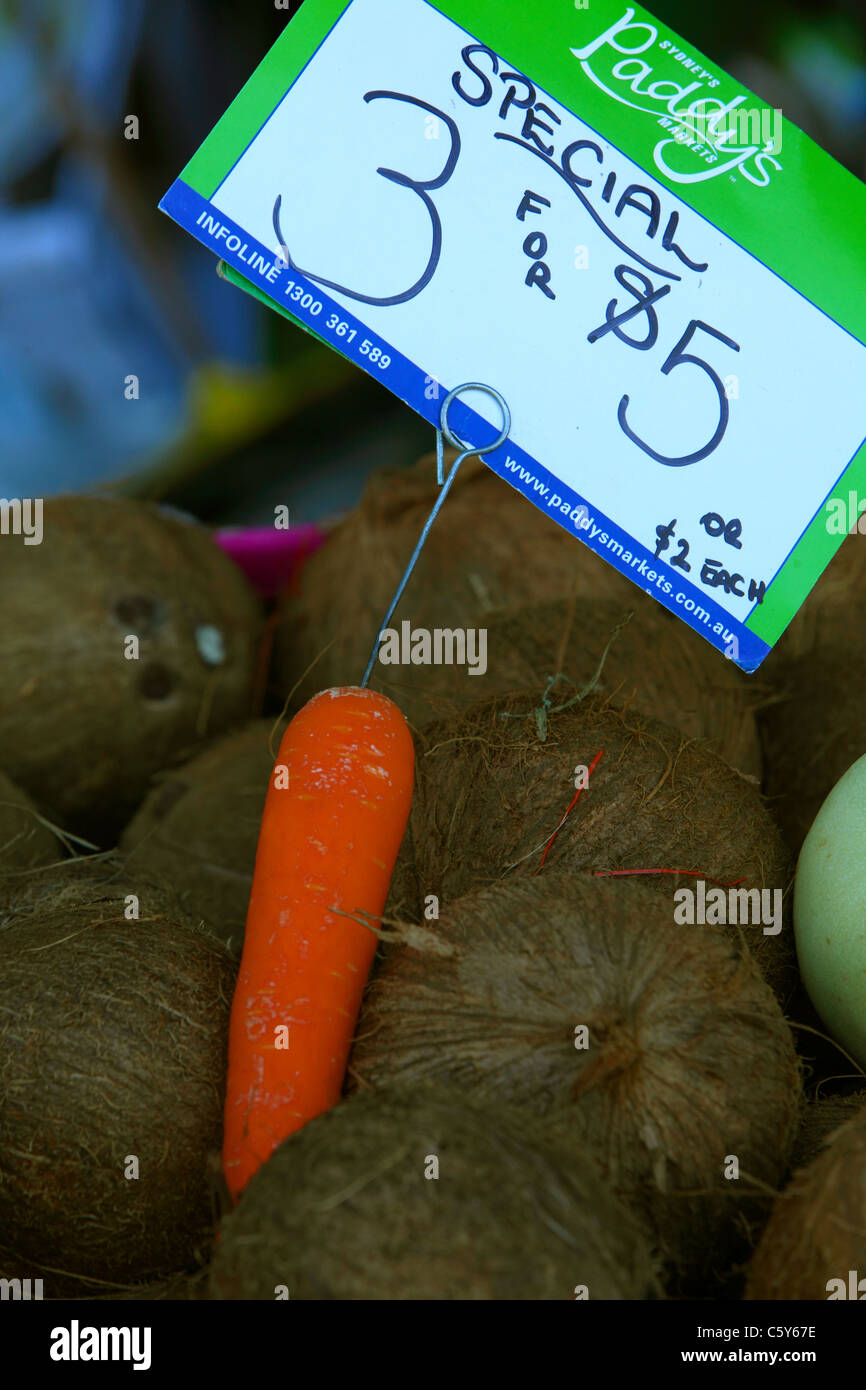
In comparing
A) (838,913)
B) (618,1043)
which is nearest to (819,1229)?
(618,1043)

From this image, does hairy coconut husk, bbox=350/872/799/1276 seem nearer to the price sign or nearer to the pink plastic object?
the price sign

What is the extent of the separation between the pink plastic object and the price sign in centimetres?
103

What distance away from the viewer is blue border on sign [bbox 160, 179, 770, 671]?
1047mm

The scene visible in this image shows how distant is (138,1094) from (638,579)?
22.4 inches

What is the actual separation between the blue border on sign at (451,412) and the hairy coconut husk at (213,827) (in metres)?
0.45

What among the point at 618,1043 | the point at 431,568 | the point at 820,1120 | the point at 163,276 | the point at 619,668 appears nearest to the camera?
the point at 618,1043

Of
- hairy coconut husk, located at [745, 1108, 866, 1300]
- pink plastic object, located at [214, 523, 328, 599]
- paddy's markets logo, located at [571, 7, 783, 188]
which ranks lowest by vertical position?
hairy coconut husk, located at [745, 1108, 866, 1300]

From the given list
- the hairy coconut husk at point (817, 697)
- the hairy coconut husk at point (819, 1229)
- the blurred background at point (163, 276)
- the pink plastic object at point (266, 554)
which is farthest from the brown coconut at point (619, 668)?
the blurred background at point (163, 276)

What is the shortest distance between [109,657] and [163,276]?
175 cm

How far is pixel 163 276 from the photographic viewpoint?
3.10m

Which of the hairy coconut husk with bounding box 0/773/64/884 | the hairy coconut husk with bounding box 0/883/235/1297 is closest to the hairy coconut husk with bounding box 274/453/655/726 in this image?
the hairy coconut husk with bounding box 0/773/64/884

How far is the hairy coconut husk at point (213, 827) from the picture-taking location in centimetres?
139

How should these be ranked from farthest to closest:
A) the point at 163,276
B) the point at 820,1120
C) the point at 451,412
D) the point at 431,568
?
1. the point at 163,276
2. the point at 431,568
3. the point at 451,412
4. the point at 820,1120

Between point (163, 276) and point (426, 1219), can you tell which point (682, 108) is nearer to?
point (426, 1219)
